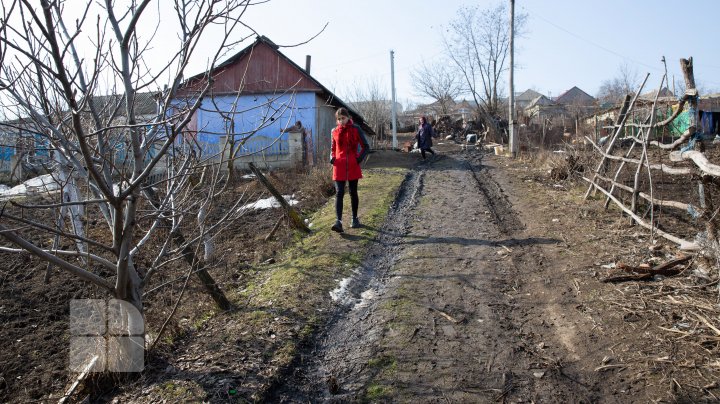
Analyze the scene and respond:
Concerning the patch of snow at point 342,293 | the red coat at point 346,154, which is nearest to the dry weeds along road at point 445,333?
the patch of snow at point 342,293

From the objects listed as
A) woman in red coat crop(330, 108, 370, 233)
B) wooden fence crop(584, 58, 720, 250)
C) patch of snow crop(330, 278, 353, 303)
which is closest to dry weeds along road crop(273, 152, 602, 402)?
patch of snow crop(330, 278, 353, 303)

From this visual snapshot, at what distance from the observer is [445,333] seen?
4078mm

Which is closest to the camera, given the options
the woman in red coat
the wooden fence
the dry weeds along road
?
the dry weeds along road

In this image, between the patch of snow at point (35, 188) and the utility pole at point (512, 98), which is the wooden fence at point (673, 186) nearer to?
the patch of snow at point (35, 188)

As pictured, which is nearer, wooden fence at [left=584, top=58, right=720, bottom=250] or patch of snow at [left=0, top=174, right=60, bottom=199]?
patch of snow at [left=0, top=174, right=60, bottom=199]

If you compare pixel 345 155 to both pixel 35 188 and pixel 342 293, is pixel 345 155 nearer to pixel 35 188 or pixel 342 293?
pixel 342 293

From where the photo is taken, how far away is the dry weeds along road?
132 inches

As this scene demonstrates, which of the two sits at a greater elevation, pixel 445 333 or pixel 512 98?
pixel 512 98

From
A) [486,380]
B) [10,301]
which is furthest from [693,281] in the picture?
[10,301]

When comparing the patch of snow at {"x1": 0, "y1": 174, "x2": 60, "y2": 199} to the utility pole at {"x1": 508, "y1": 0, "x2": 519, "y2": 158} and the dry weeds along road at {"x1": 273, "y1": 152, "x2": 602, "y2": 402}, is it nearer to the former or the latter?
the dry weeds along road at {"x1": 273, "y1": 152, "x2": 602, "y2": 402}

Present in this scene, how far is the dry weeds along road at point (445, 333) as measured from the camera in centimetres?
335

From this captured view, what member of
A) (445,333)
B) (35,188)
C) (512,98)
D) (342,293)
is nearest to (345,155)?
(342,293)

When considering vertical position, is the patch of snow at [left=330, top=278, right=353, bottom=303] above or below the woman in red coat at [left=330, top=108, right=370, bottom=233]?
below

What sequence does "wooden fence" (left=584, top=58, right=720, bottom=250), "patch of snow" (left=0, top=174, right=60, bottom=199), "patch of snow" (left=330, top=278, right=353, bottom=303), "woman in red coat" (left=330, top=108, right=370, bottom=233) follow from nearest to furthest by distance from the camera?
"patch of snow" (left=0, top=174, right=60, bottom=199)
"patch of snow" (left=330, top=278, right=353, bottom=303)
"wooden fence" (left=584, top=58, right=720, bottom=250)
"woman in red coat" (left=330, top=108, right=370, bottom=233)
